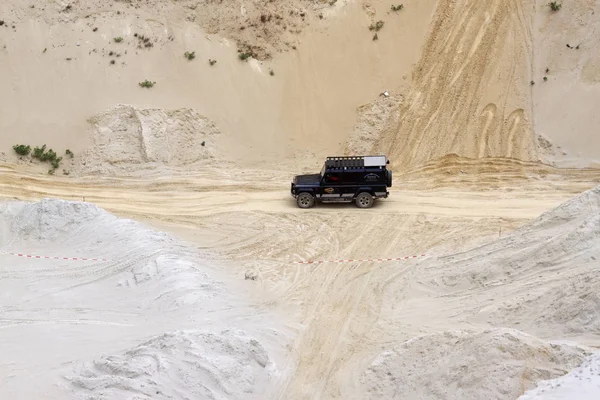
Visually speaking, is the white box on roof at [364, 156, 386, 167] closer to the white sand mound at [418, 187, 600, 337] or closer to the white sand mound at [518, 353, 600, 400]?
the white sand mound at [418, 187, 600, 337]

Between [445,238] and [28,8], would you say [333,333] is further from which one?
[28,8]

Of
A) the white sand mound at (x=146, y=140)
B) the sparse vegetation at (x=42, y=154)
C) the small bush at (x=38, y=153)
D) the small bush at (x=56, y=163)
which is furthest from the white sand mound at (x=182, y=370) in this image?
the small bush at (x=38, y=153)

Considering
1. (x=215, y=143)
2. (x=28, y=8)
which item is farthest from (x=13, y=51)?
(x=215, y=143)

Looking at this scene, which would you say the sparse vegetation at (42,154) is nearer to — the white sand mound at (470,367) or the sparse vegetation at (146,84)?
the sparse vegetation at (146,84)

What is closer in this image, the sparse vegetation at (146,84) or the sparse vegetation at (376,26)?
the sparse vegetation at (146,84)

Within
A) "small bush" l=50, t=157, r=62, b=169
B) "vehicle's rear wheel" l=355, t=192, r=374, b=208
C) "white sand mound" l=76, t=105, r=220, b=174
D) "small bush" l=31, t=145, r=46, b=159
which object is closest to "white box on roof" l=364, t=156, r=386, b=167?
"vehicle's rear wheel" l=355, t=192, r=374, b=208

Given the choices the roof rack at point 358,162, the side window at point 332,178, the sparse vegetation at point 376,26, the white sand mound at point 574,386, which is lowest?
the white sand mound at point 574,386
